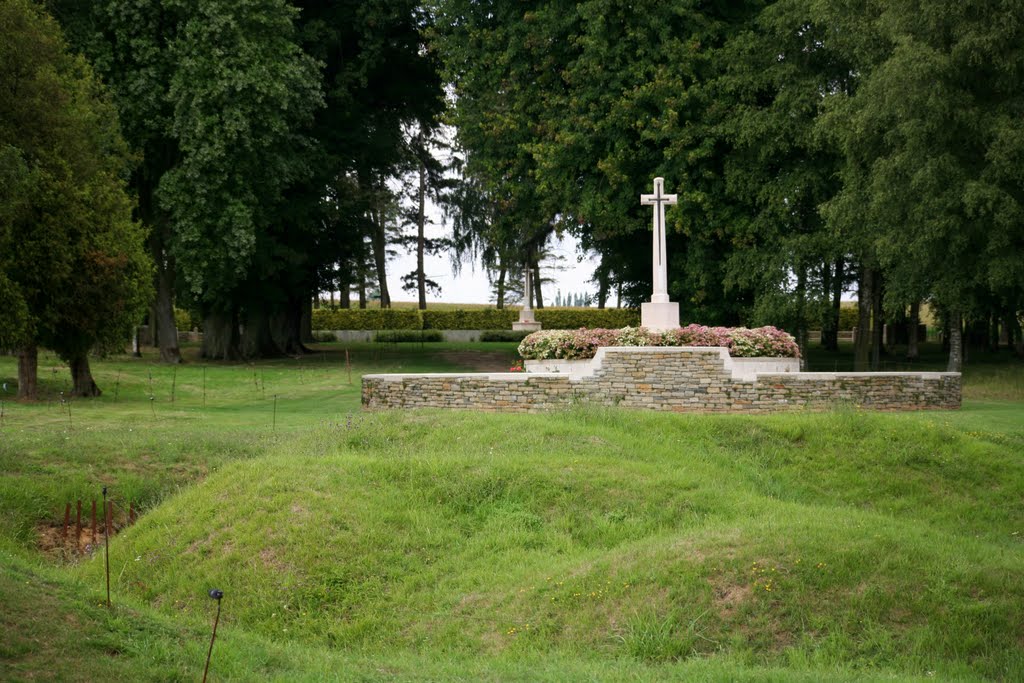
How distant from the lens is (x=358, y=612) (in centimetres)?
978

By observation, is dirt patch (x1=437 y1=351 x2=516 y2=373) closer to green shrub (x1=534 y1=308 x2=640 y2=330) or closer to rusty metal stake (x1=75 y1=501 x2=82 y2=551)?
green shrub (x1=534 y1=308 x2=640 y2=330)

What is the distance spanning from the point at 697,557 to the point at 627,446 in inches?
195

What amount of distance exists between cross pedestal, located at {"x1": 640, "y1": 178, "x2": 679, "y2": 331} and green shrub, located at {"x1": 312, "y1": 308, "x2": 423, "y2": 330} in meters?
32.6

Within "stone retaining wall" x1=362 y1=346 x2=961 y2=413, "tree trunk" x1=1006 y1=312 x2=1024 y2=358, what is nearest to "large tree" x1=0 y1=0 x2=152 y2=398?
"stone retaining wall" x1=362 y1=346 x2=961 y2=413

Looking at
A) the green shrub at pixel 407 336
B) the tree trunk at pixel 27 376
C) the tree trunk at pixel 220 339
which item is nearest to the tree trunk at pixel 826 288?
the tree trunk at pixel 220 339

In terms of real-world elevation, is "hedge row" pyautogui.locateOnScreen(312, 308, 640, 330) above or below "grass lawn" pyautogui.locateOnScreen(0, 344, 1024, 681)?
above

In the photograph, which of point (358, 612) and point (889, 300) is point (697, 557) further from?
point (889, 300)

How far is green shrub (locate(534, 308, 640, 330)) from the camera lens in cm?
5134

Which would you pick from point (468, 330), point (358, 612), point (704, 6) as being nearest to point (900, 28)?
point (704, 6)

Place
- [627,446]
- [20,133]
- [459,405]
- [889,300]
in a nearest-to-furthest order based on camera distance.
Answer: [627,446], [20,133], [459,405], [889,300]

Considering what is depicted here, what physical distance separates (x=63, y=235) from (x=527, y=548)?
14.0 m

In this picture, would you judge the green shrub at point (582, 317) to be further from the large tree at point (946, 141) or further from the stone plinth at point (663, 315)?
the stone plinth at point (663, 315)

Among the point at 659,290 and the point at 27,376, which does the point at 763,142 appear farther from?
the point at 27,376

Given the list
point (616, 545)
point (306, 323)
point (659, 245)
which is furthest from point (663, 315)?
point (306, 323)
